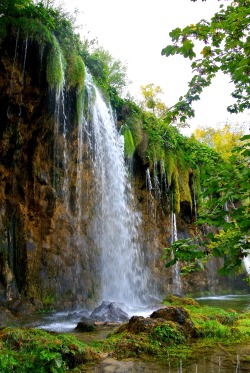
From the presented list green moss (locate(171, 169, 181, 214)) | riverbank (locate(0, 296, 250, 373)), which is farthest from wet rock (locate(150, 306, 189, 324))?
green moss (locate(171, 169, 181, 214))

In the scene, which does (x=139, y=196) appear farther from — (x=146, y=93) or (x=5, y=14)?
(x=146, y=93)

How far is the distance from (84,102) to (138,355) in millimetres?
9241

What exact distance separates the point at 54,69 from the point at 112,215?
6.00 m

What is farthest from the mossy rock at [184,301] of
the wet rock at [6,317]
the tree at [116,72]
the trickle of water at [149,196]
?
the tree at [116,72]

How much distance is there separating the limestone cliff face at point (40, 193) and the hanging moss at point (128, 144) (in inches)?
86.8

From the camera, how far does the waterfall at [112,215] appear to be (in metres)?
12.7

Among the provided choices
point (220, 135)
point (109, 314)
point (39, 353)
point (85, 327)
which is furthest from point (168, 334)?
point (220, 135)

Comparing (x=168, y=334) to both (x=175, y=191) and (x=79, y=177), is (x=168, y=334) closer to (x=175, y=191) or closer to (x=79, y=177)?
(x=79, y=177)

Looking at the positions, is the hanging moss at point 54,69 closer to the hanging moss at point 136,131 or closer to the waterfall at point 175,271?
the hanging moss at point 136,131

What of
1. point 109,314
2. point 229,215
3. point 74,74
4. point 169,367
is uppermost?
point 74,74

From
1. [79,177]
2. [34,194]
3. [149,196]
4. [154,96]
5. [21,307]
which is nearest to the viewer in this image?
[21,307]

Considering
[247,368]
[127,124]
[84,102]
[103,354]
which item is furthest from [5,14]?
[247,368]

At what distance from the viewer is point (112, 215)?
44.4 ft

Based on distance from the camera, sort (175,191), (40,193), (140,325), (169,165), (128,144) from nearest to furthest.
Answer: (140,325)
(40,193)
(128,144)
(169,165)
(175,191)
